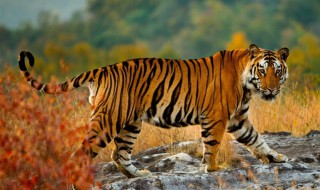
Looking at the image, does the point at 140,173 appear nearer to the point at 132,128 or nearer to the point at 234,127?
the point at 132,128

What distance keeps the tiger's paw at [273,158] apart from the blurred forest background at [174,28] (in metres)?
60.9

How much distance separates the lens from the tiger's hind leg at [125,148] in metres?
9.30

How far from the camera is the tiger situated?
885 centimetres

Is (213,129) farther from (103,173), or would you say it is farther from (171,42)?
(171,42)

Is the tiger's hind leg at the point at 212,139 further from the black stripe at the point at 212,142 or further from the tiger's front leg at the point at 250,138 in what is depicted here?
the tiger's front leg at the point at 250,138

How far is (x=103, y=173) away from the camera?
9.45 meters

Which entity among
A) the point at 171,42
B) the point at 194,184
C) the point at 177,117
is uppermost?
the point at 171,42

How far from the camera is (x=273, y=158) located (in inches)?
366

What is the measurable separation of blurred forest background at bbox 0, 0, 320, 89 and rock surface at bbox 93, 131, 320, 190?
6044 cm

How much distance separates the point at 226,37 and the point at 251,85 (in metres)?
76.8

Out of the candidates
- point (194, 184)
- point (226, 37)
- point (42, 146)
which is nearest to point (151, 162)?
point (194, 184)

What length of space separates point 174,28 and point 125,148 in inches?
3284

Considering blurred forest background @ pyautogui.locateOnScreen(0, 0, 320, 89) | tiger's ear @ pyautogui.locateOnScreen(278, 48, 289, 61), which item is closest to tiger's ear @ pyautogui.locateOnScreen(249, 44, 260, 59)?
tiger's ear @ pyautogui.locateOnScreen(278, 48, 289, 61)

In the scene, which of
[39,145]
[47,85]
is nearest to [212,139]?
[47,85]
